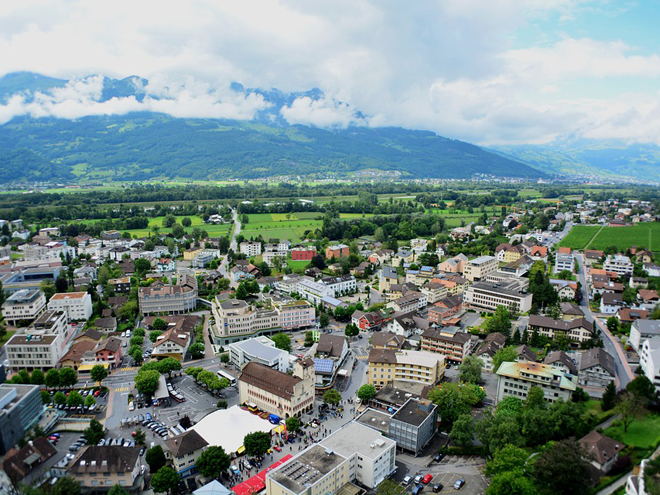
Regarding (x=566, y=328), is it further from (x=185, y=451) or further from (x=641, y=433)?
(x=185, y=451)

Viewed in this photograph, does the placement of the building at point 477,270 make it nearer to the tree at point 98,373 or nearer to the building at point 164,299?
the building at point 164,299

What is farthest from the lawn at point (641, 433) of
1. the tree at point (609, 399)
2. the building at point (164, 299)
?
the building at point (164, 299)

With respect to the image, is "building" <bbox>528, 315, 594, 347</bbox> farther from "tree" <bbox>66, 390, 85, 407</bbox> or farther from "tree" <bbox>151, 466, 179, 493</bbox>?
"tree" <bbox>66, 390, 85, 407</bbox>

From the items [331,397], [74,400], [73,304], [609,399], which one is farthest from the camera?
[73,304]

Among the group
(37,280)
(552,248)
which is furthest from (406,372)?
(552,248)

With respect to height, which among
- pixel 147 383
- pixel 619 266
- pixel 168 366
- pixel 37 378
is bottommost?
pixel 37 378

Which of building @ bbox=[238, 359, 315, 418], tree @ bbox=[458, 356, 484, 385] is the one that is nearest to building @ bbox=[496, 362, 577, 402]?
tree @ bbox=[458, 356, 484, 385]

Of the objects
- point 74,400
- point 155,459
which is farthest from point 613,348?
point 74,400
